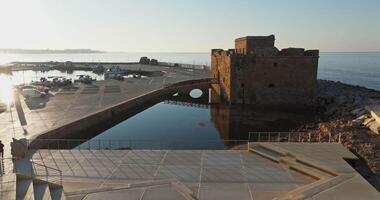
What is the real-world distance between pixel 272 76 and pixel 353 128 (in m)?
13.9

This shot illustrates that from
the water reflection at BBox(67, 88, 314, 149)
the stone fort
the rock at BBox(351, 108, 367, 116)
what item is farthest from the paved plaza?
the rock at BBox(351, 108, 367, 116)

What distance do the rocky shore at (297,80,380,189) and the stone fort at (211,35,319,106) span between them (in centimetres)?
298

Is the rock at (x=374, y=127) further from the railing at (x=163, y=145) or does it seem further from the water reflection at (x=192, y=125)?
the railing at (x=163, y=145)

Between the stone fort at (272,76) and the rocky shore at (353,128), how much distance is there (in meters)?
2.98

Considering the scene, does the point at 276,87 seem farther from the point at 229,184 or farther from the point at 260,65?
the point at 229,184

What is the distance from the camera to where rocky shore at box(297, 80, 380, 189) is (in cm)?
1399

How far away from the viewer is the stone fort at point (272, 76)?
33.8 meters

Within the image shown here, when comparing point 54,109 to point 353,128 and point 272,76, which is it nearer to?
point 272,76

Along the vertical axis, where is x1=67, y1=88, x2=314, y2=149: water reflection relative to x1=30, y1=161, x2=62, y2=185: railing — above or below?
below

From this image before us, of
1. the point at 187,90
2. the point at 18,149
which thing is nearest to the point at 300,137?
the point at 18,149

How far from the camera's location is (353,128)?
2112 cm

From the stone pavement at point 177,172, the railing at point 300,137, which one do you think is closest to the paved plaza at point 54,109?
the stone pavement at point 177,172

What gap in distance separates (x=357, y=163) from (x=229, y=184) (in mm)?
6328

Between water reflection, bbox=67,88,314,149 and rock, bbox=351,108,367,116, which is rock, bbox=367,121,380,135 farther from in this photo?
water reflection, bbox=67,88,314,149
